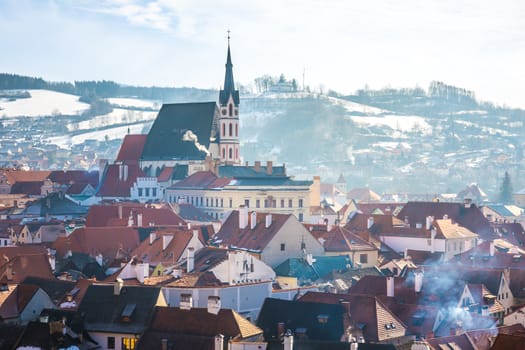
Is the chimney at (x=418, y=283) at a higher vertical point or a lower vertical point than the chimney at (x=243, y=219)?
lower

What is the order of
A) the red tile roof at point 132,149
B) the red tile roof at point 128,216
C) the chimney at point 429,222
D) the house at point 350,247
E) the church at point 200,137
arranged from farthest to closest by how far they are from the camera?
the red tile roof at point 132,149, the church at point 200,137, the red tile roof at point 128,216, the chimney at point 429,222, the house at point 350,247

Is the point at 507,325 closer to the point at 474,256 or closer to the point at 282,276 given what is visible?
the point at 282,276

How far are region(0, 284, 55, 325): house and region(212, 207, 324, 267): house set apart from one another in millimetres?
20100

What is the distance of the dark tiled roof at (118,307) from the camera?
1909 inches

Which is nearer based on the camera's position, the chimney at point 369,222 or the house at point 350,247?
the house at point 350,247

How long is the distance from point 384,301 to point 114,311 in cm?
1382

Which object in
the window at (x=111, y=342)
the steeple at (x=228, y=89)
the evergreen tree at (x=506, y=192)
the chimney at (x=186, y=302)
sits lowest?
the evergreen tree at (x=506, y=192)

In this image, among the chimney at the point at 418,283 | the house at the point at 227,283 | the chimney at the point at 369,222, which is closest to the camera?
the house at the point at 227,283

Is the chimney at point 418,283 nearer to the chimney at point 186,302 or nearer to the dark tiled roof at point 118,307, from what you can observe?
the chimney at point 186,302

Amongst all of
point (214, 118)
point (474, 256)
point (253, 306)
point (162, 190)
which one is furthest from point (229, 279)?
point (214, 118)

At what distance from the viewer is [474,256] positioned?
81688 mm

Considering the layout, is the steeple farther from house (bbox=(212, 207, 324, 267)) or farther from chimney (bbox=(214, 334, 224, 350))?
chimney (bbox=(214, 334, 224, 350))

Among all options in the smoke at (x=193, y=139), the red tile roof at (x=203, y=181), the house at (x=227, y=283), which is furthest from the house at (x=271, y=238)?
the smoke at (x=193, y=139)

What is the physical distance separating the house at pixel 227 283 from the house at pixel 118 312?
7.43 feet
